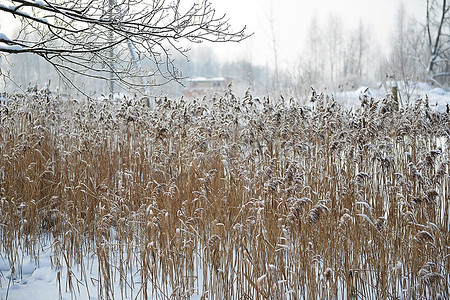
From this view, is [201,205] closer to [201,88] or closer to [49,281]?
[49,281]

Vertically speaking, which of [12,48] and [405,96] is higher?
[405,96]

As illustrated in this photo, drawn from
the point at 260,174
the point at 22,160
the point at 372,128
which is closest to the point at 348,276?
the point at 260,174

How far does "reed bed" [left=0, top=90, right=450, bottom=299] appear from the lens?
7.36 feet

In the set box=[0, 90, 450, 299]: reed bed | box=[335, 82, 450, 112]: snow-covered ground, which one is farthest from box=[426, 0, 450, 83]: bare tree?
box=[0, 90, 450, 299]: reed bed

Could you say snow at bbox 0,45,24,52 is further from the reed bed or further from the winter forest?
the reed bed

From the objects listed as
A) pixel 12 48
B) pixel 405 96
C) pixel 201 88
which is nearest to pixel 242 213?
pixel 12 48

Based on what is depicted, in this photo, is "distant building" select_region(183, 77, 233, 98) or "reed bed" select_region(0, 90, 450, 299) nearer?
"reed bed" select_region(0, 90, 450, 299)

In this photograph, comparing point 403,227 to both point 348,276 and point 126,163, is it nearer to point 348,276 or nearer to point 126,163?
point 348,276

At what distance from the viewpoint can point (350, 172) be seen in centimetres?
332

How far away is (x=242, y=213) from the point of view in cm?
277

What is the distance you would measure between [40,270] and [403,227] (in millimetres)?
2742

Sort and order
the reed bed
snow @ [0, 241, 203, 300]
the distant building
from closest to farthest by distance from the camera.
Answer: the reed bed < snow @ [0, 241, 203, 300] < the distant building

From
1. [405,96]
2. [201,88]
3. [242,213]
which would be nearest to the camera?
[242,213]

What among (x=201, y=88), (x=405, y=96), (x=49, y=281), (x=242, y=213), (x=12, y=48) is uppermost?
(x=201, y=88)
